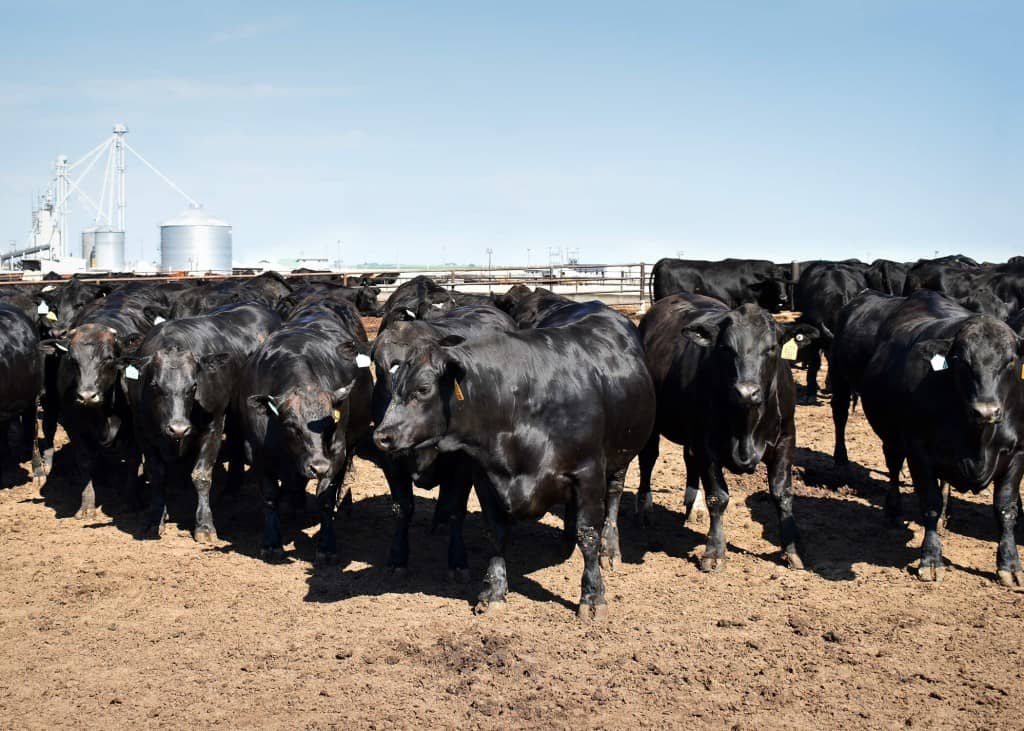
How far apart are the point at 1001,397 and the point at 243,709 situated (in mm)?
5592

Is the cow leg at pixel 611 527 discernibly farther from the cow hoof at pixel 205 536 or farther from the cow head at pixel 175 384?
the cow head at pixel 175 384

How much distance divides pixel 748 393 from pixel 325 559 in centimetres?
366

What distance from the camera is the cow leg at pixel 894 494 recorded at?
902 centimetres

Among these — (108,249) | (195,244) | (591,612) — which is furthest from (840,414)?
(108,249)

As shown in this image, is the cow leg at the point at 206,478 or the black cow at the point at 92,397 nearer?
the cow leg at the point at 206,478

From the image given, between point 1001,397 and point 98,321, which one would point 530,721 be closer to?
point 1001,397

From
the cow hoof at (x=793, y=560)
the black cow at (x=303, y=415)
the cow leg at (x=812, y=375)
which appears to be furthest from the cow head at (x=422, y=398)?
the cow leg at (x=812, y=375)

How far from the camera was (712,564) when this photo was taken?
311 inches

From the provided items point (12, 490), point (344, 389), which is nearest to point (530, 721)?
point (344, 389)

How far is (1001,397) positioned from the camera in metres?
7.39

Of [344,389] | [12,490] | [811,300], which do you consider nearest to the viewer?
[344,389]

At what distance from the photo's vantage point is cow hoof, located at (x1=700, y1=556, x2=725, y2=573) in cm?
786

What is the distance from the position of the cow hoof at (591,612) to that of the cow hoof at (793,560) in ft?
6.00

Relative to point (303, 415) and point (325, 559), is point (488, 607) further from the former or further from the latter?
point (303, 415)
